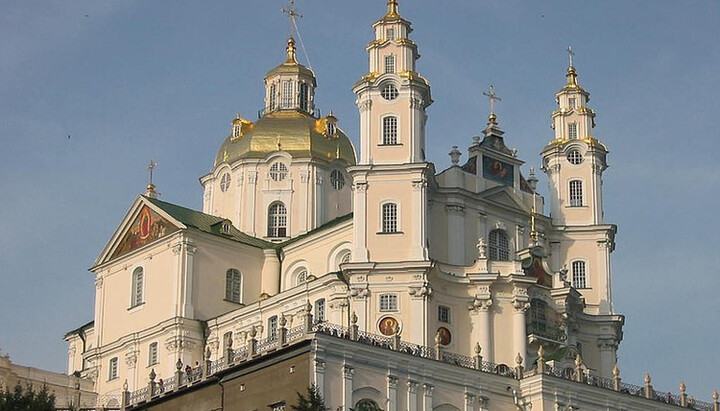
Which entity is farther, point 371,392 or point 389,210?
point 389,210

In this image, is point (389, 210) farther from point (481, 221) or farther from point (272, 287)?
point (272, 287)

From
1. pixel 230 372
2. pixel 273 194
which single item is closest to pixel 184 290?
pixel 273 194

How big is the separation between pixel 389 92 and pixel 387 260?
30.6 feet

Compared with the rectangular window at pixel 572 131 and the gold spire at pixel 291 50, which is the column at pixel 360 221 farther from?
the gold spire at pixel 291 50

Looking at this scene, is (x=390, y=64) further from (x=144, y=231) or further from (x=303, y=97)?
(x=303, y=97)

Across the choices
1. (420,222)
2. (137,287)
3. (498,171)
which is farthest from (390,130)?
(137,287)

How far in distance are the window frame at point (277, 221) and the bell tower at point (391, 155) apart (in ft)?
47.3

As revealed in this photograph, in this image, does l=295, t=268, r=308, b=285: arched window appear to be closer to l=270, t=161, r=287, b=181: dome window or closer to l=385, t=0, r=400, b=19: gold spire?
l=270, t=161, r=287, b=181: dome window

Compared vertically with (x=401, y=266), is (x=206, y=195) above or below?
above

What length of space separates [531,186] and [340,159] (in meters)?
13.6

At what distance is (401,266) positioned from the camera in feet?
267

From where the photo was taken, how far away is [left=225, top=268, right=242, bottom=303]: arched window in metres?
91.5

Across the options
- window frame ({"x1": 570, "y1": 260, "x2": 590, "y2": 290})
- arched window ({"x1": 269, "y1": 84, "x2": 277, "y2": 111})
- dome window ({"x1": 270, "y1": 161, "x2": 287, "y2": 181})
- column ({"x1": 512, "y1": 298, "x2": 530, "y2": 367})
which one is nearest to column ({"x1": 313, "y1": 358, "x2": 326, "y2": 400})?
column ({"x1": 512, "y1": 298, "x2": 530, "y2": 367})

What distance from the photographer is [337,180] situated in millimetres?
100125
